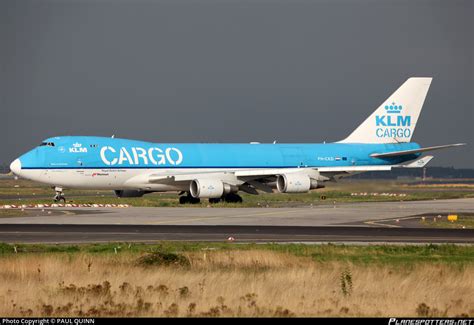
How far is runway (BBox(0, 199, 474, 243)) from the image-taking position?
A: 3716cm

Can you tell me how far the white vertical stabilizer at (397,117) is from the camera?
8094 cm

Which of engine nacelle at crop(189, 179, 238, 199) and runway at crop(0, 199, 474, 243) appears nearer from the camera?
runway at crop(0, 199, 474, 243)

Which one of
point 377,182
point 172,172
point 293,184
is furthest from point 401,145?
point 172,172

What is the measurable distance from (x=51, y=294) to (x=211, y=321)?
17.1 feet

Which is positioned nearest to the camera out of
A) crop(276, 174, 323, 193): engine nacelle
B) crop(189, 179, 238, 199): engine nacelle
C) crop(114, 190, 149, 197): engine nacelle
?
crop(189, 179, 238, 199): engine nacelle

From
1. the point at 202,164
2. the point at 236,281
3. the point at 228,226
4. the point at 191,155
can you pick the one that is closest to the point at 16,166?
the point at 191,155

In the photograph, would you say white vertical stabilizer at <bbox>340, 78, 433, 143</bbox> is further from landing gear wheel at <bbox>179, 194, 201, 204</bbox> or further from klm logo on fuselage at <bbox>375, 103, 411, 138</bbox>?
landing gear wheel at <bbox>179, 194, 201, 204</bbox>

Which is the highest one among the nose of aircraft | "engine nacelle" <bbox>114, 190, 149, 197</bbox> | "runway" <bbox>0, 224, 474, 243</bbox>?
the nose of aircraft

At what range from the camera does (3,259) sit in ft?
88.4

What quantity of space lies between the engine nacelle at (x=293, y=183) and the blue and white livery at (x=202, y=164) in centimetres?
7

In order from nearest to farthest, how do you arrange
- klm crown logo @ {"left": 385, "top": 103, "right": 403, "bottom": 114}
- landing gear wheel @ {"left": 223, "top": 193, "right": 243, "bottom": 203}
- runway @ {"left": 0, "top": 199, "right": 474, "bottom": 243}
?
1. runway @ {"left": 0, "top": 199, "right": 474, "bottom": 243}
2. landing gear wheel @ {"left": 223, "top": 193, "right": 243, "bottom": 203}
3. klm crown logo @ {"left": 385, "top": 103, "right": 403, "bottom": 114}

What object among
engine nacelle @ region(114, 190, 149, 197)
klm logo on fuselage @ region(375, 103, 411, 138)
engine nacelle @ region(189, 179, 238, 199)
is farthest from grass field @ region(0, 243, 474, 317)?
klm logo on fuselage @ region(375, 103, 411, 138)

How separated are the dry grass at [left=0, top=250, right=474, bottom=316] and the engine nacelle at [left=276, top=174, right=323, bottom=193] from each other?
132 feet

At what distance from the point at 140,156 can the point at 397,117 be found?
25705mm
